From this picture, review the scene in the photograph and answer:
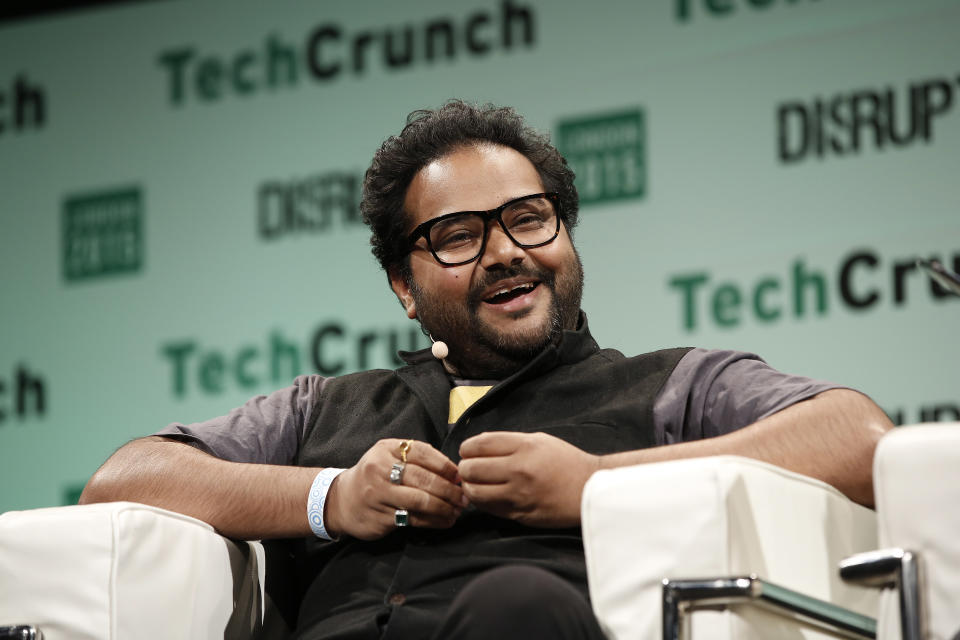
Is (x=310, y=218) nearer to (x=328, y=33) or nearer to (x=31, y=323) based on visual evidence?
(x=328, y=33)

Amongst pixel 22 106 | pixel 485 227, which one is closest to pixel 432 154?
pixel 485 227

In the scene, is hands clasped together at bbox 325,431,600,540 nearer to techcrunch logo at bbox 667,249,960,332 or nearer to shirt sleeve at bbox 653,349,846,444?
shirt sleeve at bbox 653,349,846,444

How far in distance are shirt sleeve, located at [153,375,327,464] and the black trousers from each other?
753 mm

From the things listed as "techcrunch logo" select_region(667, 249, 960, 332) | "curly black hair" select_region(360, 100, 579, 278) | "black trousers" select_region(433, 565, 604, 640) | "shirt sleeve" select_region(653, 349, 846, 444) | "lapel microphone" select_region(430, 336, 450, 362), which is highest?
"curly black hair" select_region(360, 100, 579, 278)

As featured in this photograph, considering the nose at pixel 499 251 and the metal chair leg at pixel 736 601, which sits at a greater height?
the nose at pixel 499 251

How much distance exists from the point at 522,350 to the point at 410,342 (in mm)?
1097

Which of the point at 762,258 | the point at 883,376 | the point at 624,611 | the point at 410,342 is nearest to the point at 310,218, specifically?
the point at 410,342

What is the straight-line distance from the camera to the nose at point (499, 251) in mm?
2145

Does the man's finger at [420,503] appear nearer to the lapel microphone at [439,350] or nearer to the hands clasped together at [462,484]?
the hands clasped together at [462,484]

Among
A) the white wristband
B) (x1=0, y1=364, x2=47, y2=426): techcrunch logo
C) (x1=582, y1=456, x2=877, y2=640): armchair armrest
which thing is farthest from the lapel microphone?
(x1=0, y1=364, x2=47, y2=426): techcrunch logo

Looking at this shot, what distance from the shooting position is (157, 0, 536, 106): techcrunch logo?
3.27 meters

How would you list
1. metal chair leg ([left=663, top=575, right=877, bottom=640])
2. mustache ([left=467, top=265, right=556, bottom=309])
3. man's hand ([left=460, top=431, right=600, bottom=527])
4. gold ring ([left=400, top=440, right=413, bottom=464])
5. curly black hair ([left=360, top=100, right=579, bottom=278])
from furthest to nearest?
curly black hair ([left=360, top=100, right=579, bottom=278]) → mustache ([left=467, top=265, right=556, bottom=309]) → gold ring ([left=400, top=440, right=413, bottom=464]) → man's hand ([left=460, top=431, right=600, bottom=527]) → metal chair leg ([left=663, top=575, right=877, bottom=640])

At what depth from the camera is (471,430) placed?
1993mm

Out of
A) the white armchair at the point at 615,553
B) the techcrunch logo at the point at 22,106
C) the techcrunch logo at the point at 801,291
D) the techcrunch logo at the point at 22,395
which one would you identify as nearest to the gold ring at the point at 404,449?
the white armchair at the point at 615,553
